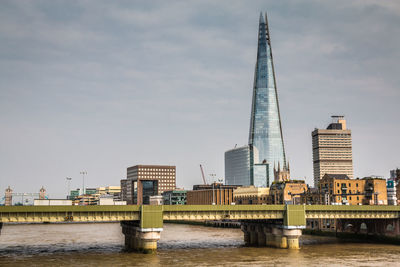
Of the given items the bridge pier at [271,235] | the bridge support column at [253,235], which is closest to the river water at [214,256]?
the bridge pier at [271,235]

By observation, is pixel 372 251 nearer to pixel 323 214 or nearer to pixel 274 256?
pixel 323 214

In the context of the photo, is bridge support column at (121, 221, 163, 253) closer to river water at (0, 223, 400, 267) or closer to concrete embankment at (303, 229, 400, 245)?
river water at (0, 223, 400, 267)

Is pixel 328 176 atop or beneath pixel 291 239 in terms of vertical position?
atop

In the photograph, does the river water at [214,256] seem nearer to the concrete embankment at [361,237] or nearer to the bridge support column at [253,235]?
the concrete embankment at [361,237]

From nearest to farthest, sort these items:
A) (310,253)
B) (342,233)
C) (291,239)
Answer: (310,253) < (291,239) < (342,233)

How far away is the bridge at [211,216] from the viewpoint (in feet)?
279

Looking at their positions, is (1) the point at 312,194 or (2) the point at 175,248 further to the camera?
(1) the point at 312,194

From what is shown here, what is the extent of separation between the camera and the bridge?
279 ft

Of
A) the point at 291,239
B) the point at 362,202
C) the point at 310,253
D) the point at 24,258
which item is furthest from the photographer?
the point at 362,202

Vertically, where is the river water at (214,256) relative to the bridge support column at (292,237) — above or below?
below

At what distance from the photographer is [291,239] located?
95.6 m

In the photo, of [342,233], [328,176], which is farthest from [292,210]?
[328,176]

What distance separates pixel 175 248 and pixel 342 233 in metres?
51.1

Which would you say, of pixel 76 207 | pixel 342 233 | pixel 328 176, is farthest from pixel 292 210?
pixel 328 176
